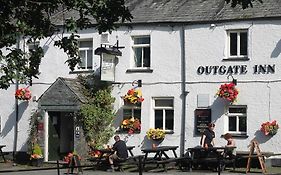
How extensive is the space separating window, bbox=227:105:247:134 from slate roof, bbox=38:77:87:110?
246 inches

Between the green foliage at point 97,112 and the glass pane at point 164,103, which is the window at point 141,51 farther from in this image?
the green foliage at point 97,112

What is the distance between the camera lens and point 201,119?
2630 cm

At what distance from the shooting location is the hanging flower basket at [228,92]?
25234 millimetres

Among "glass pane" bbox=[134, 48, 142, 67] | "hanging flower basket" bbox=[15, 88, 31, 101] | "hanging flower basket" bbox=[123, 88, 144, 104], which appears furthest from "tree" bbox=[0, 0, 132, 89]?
"hanging flower basket" bbox=[15, 88, 31, 101]

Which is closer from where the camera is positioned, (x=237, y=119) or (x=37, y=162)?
(x=237, y=119)

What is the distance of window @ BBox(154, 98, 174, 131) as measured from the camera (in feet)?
89.1

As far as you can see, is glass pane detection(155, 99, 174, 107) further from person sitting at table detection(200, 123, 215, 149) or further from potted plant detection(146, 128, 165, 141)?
person sitting at table detection(200, 123, 215, 149)

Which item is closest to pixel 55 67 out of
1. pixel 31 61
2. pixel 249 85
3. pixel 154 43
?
pixel 154 43

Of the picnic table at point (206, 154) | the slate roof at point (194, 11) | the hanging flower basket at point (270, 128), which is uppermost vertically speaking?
the slate roof at point (194, 11)

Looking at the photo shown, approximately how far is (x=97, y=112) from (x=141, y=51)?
3223 mm

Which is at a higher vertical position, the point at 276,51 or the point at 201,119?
the point at 276,51

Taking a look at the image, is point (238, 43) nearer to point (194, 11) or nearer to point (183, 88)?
point (194, 11)

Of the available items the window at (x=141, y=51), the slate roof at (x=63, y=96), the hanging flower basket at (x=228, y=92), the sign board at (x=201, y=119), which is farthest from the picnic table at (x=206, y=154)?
the slate roof at (x=63, y=96)

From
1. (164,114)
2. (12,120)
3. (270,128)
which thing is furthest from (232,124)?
(12,120)
